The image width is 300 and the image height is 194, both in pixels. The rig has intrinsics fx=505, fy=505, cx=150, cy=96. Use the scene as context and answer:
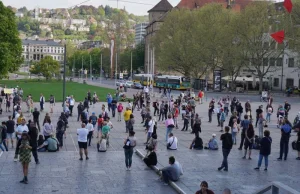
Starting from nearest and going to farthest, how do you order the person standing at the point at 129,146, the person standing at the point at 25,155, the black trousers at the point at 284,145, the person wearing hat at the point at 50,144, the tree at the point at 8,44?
the person standing at the point at 25,155, the person standing at the point at 129,146, the black trousers at the point at 284,145, the person wearing hat at the point at 50,144, the tree at the point at 8,44

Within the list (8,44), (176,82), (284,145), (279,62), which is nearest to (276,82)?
(279,62)

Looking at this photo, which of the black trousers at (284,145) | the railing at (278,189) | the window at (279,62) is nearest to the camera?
the railing at (278,189)

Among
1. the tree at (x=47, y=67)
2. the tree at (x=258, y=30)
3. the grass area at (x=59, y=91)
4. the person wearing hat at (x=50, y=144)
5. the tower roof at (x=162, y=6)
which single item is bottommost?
the person wearing hat at (x=50, y=144)

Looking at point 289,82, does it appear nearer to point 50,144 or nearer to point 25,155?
point 50,144

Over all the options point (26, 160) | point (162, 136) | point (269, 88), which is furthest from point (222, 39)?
point (26, 160)

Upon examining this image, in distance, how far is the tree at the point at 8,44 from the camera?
48094 mm

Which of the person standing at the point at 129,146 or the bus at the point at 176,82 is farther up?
the bus at the point at 176,82

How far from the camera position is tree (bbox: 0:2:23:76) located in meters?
48.1

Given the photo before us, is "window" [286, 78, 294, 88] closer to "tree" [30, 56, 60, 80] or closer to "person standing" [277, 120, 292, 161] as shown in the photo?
"tree" [30, 56, 60, 80]

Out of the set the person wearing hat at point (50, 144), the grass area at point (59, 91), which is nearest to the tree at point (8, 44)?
the grass area at point (59, 91)

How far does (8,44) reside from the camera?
50031 millimetres

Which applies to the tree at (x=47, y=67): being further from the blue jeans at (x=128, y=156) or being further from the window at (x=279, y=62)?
the blue jeans at (x=128, y=156)

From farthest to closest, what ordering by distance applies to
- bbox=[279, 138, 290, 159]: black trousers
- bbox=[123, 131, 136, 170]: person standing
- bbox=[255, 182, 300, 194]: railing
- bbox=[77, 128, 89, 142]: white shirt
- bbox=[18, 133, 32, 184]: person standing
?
bbox=[279, 138, 290, 159]: black trousers
bbox=[77, 128, 89, 142]: white shirt
bbox=[123, 131, 136, 170]: person standing
bbox=[18, 133, 32, 184]: person standing
bbox=[255, 182, 300, 194]: railing

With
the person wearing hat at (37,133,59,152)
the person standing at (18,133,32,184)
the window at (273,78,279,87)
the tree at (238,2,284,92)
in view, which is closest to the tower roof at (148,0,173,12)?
the window at (273,78,279,87)
